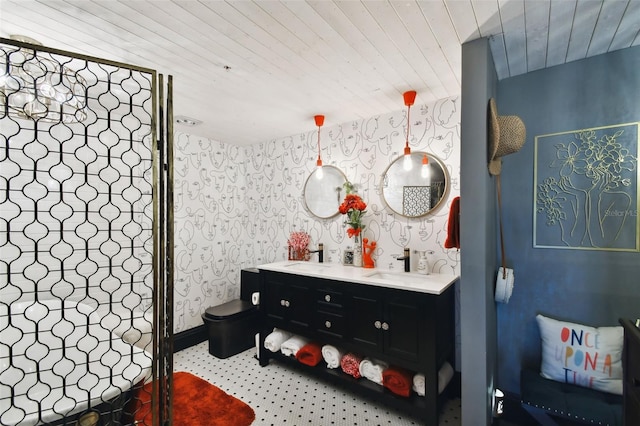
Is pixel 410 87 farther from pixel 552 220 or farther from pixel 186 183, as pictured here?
pixel 186 183

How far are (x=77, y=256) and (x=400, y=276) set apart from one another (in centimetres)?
262

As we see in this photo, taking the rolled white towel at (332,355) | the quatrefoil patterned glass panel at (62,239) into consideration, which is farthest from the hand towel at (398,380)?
the quatrefoil patterned glass panel at (62,239)

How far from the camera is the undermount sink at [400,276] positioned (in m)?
2.30

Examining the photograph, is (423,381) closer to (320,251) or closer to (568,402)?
(568,402)

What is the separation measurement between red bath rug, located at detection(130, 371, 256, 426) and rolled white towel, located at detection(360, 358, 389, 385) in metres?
0.85

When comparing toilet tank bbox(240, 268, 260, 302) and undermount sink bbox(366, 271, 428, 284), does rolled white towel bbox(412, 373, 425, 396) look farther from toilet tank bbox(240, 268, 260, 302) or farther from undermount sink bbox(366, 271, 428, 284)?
toilet tank bbox(240, 268, 260, 302)

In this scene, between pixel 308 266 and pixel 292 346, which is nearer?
pixel 292 346

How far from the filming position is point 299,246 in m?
3.29

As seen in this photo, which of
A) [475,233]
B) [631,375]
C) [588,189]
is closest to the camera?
[631,375]

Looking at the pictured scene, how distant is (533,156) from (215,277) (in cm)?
336

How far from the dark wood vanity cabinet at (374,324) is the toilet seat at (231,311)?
0.50m

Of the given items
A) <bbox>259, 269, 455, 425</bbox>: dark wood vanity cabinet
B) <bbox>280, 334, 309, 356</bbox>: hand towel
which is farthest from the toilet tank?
<bbox>280, 334, 309, 356</bbox>: hand towel

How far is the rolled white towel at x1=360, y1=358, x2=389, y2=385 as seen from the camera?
2224 mm

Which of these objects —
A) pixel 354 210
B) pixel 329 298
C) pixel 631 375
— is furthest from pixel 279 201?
pixel 631 375
